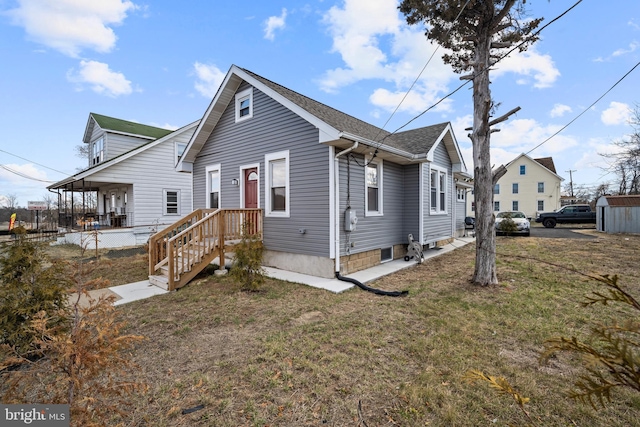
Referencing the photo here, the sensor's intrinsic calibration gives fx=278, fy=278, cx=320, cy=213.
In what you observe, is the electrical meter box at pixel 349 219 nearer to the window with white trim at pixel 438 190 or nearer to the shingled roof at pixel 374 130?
the shingled roof at pixel 374 130

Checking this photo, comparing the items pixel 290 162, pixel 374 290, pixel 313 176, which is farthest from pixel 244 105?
pixel 374 290

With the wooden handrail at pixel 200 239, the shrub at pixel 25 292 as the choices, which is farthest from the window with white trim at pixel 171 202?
the shrub at pixel 25 292

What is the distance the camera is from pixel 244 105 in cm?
923

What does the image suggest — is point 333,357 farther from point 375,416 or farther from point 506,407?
point 506,407

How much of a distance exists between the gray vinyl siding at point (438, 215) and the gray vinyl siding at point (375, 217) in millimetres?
902

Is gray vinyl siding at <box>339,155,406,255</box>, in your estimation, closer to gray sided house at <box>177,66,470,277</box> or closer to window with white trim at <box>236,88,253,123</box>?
gray sided house at <box>177,66,470,277</box>

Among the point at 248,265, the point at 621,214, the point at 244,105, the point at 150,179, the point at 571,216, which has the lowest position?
the point at 248,265

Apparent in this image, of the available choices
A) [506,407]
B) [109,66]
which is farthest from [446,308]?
[109,66]

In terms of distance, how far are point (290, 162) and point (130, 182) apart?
11.2 m

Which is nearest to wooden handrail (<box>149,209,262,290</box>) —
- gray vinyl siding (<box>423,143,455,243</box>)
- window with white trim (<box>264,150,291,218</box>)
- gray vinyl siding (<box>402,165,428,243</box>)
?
window with white trim (<box>264,150,291,218</box>)

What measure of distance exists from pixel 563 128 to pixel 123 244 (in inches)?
713

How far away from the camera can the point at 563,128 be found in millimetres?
6336

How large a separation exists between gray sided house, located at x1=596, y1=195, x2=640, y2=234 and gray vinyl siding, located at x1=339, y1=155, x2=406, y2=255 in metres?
16.0

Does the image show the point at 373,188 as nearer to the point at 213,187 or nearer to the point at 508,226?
the point at 213,187
